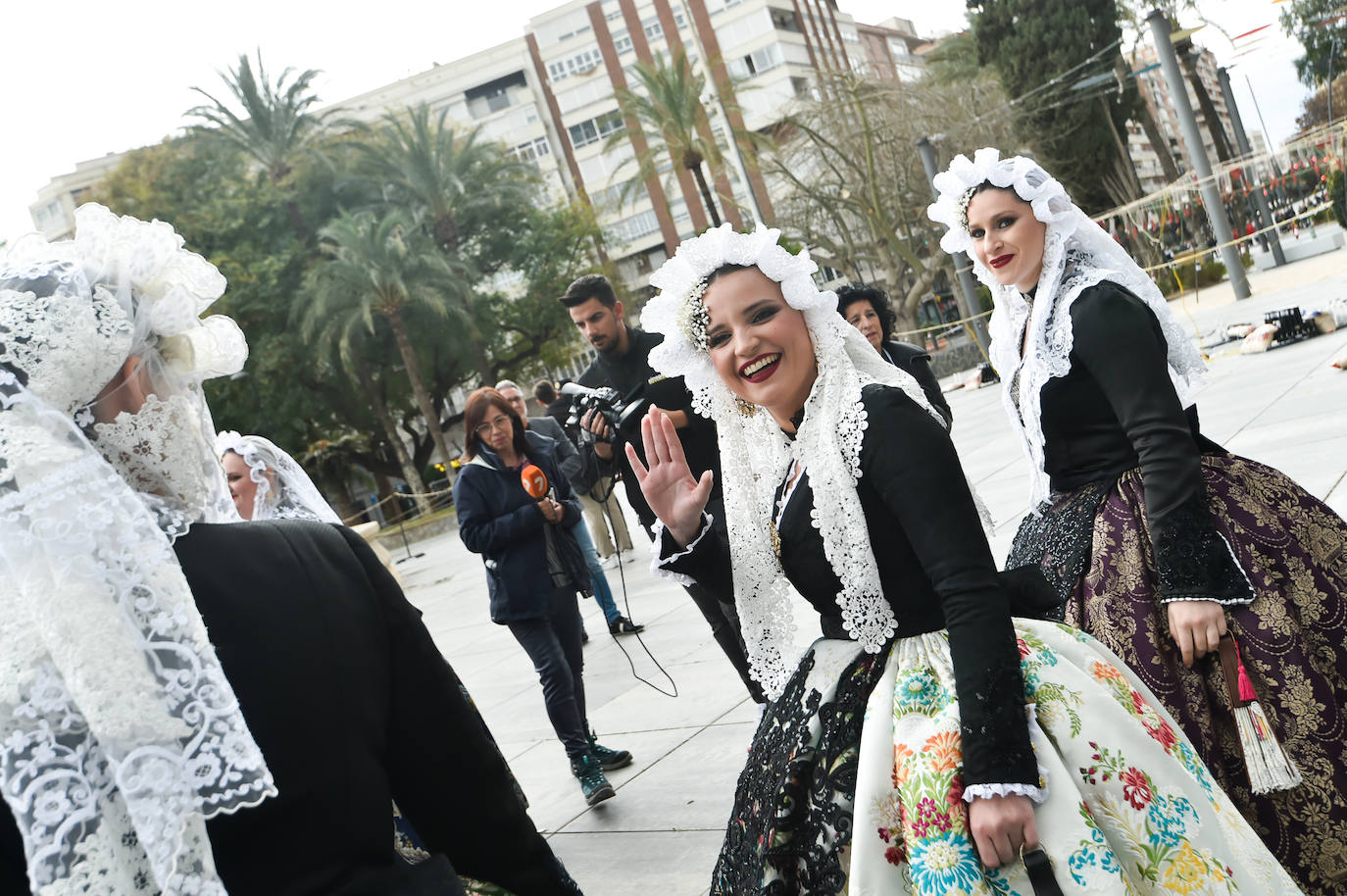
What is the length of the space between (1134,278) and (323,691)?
237 cm

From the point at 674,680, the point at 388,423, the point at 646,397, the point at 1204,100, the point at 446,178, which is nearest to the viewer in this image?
the point at 646,397

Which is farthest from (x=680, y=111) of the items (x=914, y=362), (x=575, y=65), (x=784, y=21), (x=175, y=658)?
(x=575, y=65)

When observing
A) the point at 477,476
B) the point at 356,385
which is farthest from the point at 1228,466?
the point at 356,385

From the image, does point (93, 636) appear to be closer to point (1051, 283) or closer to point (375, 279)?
point (1051, 283)

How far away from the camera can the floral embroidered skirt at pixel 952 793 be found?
1851mm

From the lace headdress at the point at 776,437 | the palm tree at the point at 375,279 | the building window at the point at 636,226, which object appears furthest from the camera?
the building window at the point at 636,226

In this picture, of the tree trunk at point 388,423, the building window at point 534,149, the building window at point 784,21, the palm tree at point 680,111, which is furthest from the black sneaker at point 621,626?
the building window at point 534,149

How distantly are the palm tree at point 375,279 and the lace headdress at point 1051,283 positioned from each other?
92.1ft

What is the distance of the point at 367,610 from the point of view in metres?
1.76

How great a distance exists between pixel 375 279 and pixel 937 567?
29937 mm

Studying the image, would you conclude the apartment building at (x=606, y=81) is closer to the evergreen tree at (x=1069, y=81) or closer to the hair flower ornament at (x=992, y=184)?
the evergreen tree at (x=1069, y=81)

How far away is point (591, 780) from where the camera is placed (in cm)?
481

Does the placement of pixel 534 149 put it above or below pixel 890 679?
above

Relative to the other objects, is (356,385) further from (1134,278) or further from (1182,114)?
(1134,278)
